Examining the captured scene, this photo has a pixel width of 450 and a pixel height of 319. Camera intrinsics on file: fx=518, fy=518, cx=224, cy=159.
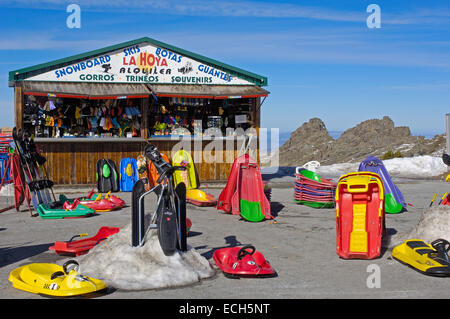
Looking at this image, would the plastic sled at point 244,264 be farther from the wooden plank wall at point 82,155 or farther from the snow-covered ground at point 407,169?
the snow-covered ground at point 407,169

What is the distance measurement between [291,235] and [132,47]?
1112 centimetres

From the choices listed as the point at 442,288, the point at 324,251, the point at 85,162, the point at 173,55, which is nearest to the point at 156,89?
the point at 173,55

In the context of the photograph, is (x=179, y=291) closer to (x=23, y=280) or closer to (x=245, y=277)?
(x=245, y=277)

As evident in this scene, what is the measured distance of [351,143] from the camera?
143ft

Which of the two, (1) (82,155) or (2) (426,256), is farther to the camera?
(1) (82,155)

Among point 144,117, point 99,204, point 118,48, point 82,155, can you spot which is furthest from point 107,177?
point 118,48

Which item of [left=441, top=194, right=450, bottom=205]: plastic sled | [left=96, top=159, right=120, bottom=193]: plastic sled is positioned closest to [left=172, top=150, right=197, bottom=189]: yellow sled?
[left=96, top=159, right=120, bottom=193]: plastic sled

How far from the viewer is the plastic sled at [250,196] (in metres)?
12.3

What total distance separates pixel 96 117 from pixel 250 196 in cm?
875

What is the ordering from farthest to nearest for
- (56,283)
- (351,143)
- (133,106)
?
1. (351,143)
2. (133,106)
3. (56,283)

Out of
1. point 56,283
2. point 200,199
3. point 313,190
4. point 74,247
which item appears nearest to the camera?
point 56,283

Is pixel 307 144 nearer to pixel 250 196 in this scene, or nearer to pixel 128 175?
pixel 128 175

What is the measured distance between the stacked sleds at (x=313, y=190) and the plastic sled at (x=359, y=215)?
4676 millimetres

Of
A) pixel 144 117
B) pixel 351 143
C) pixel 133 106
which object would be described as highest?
pixel 133 106
